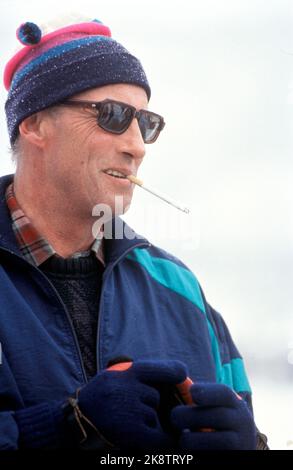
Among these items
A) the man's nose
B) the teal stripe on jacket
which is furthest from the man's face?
the teal stripe on jacket

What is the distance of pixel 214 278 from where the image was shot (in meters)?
5.00

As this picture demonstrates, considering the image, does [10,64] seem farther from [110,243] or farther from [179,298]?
[179,298]

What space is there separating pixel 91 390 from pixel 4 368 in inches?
12.5

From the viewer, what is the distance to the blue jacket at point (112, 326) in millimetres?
2531

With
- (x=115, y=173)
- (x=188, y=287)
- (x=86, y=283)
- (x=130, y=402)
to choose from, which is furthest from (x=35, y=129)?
(x=130, y=402)

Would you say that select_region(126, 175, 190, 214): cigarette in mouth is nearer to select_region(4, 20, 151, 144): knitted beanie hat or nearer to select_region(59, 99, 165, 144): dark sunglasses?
select_region(59, 99, 165, 144): dark sunglasses

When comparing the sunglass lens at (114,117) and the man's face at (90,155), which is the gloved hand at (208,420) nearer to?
the man's face at (90,155)

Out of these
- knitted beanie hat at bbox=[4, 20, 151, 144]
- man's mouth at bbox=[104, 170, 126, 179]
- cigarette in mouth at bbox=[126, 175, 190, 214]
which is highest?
knitted beanie hat at bbox=[4, 20, 151, 144]

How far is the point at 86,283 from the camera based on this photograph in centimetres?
285

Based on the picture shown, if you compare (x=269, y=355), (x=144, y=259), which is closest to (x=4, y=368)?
(x=144, y=259)

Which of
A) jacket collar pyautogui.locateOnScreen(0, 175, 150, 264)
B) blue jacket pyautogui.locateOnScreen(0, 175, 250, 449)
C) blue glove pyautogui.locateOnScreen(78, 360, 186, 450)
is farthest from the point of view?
jacket collar pyautogui.locateOnScreen(0, 175, 150, 264)

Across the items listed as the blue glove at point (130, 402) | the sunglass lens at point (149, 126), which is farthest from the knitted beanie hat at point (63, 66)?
the blue glove at point (130, 402)

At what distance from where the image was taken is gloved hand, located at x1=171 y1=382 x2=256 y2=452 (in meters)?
2.28

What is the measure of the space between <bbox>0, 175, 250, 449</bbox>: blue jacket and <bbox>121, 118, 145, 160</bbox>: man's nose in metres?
0.29
